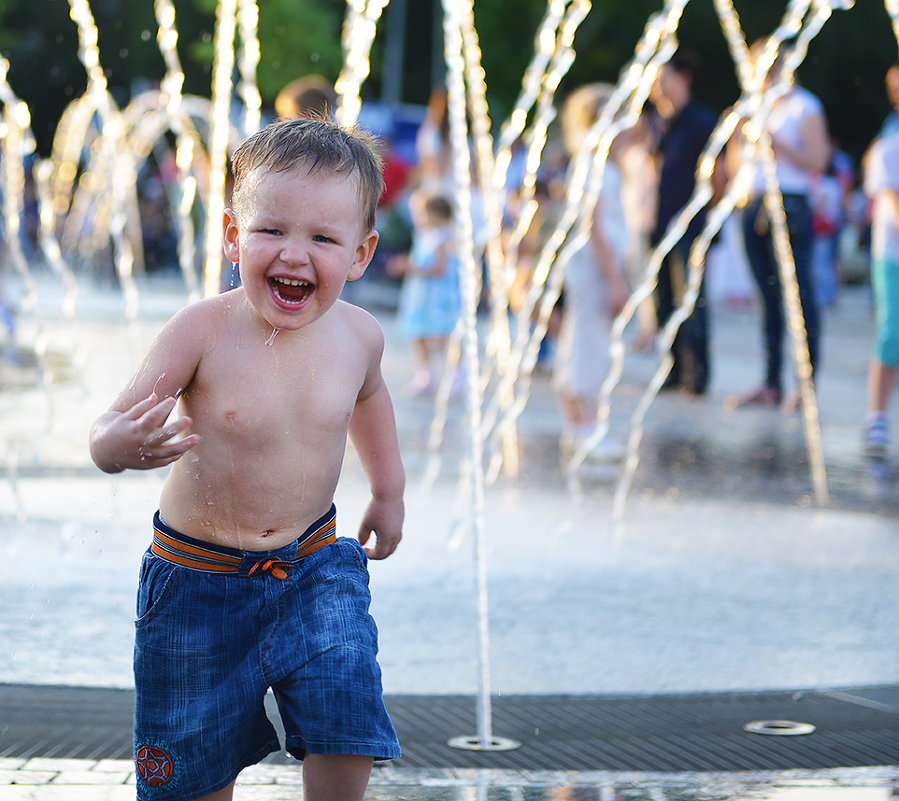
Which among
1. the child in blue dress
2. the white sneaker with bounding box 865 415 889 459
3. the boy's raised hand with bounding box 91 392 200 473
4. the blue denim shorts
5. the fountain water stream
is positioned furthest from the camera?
the child in blue dress

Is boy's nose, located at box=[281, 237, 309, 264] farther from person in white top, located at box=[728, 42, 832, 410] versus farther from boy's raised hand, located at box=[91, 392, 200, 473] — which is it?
person in white top, located at box=[728, 42, 832, 410]

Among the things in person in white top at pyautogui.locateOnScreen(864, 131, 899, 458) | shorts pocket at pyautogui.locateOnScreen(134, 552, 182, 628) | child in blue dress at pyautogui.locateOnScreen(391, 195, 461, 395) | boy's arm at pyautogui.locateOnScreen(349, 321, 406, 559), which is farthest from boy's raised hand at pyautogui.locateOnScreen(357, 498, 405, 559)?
child in blue dress at pyautogui.locateOnScreen(391, 195, 461, 395)

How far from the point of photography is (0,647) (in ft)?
11.9

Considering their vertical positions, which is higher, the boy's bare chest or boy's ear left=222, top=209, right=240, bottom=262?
boy's ear left=222, top=209, right=240, bottom=262

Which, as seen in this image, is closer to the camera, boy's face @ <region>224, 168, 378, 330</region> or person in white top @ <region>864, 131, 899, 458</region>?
boy's face @ <region>224, 168, 378, 330</region>

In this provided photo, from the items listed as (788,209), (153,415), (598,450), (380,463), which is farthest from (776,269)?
(153,415)

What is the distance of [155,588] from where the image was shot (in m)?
2.16

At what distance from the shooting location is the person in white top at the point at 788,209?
8.25 meters

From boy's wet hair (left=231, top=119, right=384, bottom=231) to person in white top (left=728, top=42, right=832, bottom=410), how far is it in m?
6.06

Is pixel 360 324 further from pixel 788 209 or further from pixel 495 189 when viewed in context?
pixel 495 189

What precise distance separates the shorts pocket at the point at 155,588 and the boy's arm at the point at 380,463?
1.19 feet

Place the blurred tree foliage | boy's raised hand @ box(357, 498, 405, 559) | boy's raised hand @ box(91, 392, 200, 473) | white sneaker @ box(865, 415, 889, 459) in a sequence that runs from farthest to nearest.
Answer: the blurred tree foliage
white sneaker @ box(865, 415, 889, 459)
boy's raised hand @ box(357, 498, 405, 559)
boy's raised hand @ box(91, 392, 200, 473)

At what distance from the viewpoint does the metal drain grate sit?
290 cm

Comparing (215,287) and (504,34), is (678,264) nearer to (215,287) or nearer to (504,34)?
(215,287)
